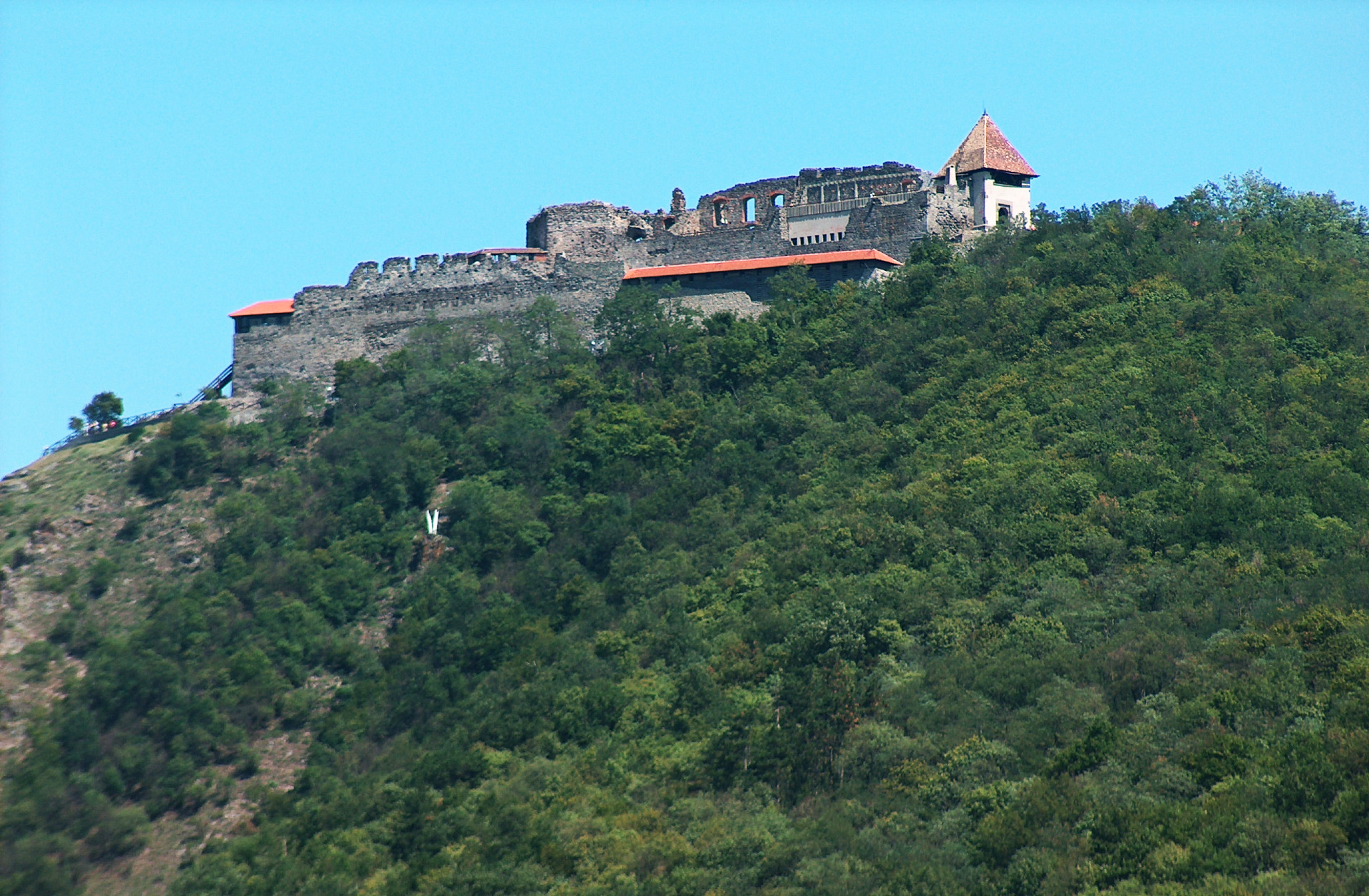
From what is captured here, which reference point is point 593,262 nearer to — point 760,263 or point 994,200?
point 760,263

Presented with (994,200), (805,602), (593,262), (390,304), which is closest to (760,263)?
(593,262)

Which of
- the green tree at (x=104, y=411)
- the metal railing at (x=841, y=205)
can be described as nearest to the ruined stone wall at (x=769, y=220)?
the metal railing at (x=841, y=205)

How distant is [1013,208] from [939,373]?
8988 mm

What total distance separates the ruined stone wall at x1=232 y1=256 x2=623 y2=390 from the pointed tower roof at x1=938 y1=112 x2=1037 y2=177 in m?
9.97

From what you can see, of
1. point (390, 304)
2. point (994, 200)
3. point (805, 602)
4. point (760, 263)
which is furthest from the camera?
point (390, 304)

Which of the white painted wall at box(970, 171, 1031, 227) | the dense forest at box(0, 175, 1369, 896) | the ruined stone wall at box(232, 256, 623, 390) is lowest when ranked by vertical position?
the dense forest at box(0, 175, 1369, 896)

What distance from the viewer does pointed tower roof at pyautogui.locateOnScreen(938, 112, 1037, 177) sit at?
52.0 m

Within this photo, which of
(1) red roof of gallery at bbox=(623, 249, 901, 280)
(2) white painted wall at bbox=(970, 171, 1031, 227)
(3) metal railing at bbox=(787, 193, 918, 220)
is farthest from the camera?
(2) white painted wall at bbox=(970, 171, 1031, 227)

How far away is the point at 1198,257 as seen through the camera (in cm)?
4675

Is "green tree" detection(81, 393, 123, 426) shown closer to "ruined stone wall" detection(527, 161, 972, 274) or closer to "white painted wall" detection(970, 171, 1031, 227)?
"ruined stone wall" detection(527, 161, 972, 274)

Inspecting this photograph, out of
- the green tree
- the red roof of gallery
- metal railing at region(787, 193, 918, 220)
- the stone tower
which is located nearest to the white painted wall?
the stone tower

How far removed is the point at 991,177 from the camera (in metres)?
51.9

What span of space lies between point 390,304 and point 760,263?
10.4 m

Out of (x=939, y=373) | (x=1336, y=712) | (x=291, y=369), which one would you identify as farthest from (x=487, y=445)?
(x=1336, y=712)
